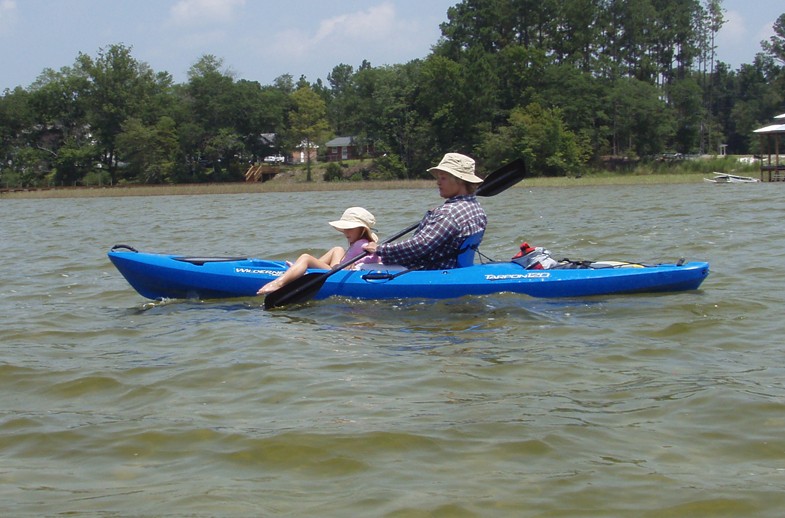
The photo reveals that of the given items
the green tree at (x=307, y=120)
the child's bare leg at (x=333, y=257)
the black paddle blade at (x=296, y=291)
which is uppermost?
the green tree at (x=307, y=120)

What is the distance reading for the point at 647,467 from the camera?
3.35 metres

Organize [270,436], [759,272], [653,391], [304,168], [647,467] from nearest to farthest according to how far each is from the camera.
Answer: [647,467], [270,436], [653,391], [759,272], [304,168]

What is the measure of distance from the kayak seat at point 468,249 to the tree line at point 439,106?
43496 millimetres

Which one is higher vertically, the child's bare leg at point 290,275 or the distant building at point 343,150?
the distant building at point 343,150

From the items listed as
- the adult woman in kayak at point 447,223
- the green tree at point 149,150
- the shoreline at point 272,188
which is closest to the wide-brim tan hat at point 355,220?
the adult woman in kayak at point 447,223

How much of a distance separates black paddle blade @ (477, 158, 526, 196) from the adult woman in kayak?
3.40ft

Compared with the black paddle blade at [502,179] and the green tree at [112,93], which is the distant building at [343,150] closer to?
the green tree at [112,93]

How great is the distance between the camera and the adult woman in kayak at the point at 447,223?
6648 millimetres

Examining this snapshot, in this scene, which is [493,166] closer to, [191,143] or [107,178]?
[191,143]

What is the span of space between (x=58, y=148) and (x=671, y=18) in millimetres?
42386

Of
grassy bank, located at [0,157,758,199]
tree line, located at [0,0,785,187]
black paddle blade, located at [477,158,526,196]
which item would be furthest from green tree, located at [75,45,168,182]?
black paddle blade, located at [477,158,526,196]

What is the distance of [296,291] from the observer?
22.3ft

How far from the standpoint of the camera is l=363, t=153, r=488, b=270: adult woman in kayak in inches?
262

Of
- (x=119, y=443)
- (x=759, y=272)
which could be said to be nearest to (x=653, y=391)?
(x=119, y=443)
